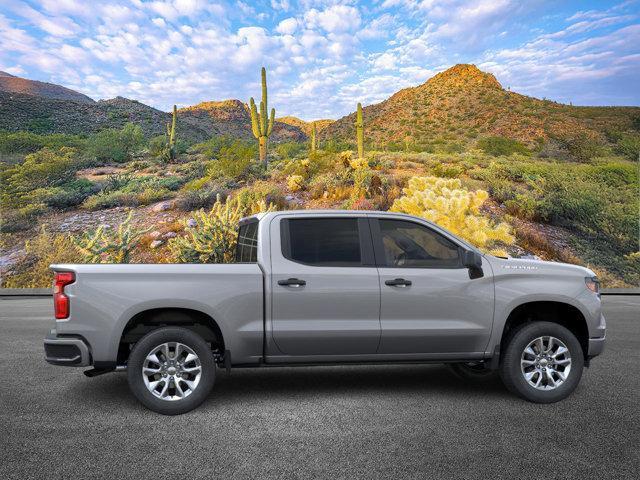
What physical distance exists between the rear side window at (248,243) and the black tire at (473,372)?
264cm

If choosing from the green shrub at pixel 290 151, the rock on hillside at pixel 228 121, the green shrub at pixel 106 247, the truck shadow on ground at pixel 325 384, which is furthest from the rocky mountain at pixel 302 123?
the truck shadow on ground at pixel 325 384

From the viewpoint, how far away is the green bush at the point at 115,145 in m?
36.1

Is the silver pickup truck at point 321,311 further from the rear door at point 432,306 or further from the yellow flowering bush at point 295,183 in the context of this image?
the yellow flowering bush at point 295,183

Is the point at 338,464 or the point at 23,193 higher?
the point at 23,193

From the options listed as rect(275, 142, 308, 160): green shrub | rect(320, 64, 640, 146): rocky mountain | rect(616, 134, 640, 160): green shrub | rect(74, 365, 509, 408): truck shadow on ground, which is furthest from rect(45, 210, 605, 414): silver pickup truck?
rect(320, 64, 640, 146): rocky mountain

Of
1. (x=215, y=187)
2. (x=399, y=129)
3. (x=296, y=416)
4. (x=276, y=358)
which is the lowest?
(x=296, y=416)

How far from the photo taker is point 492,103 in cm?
5784

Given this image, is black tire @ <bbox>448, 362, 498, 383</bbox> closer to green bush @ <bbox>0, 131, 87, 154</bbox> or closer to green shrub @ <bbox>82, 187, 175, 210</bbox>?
green shrub @ <bbox>82, 187, 175, 210</bbox>

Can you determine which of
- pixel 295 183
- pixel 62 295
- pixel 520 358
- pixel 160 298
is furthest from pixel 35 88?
pixel 520 358

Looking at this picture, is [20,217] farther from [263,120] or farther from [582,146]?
[582,146]

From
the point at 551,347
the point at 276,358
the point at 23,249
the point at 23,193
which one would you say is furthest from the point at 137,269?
the point at 23,193

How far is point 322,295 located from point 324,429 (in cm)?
126

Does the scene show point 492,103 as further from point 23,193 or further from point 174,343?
point 174,343

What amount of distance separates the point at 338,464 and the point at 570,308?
342 centimetres
